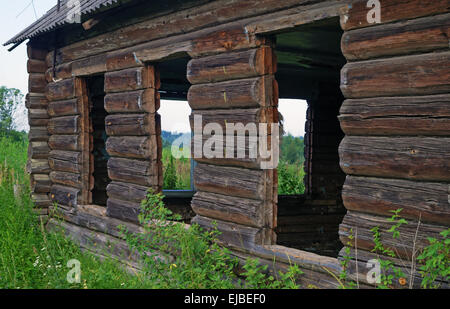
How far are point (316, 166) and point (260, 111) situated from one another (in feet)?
14.5

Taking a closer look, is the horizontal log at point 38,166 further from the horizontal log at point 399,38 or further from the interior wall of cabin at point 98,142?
the horizontal log at point 399,38

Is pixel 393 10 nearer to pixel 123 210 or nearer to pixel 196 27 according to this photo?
pixel 196 27

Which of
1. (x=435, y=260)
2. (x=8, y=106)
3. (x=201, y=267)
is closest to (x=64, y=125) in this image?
(x=201, y=267)

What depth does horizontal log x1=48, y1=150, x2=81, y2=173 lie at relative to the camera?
7486 millimetres

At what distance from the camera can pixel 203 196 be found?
5156 mm

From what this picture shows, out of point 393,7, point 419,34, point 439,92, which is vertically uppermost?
point 393,7

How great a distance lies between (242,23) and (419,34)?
1.78 metres

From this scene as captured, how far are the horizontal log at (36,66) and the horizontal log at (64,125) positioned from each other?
0.89 meters

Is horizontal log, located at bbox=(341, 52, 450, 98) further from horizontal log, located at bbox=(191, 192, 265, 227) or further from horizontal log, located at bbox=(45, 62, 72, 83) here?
horizontal log, located at bbox=(45, 62, 72, 83)

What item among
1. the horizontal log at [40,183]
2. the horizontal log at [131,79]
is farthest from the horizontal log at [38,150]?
the horizontal log at [131,79]

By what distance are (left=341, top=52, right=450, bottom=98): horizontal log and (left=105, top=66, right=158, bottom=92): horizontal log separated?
2846 millimetres

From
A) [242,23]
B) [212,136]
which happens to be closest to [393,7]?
[242,23]

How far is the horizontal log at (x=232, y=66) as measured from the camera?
14.8 ft
